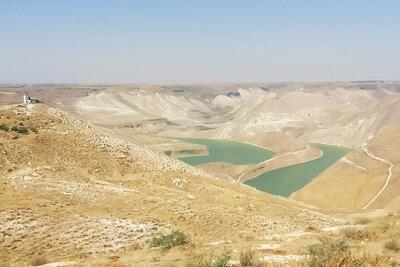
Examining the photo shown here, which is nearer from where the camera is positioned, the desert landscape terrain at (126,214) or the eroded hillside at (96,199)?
the desert landscape terrain at (126,214)

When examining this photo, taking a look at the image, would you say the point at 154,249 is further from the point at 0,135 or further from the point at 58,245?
the point at 0,135

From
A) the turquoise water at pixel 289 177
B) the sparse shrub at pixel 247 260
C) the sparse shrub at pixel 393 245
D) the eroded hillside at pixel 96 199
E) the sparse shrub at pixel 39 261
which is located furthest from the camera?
the turquoise water at pixel 289 177

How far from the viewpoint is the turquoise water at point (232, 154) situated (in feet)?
427

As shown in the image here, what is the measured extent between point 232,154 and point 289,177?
46898 mm

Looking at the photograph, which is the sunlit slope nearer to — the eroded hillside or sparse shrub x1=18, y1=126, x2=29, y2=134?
the eroded hillside

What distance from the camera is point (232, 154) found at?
145250 mm

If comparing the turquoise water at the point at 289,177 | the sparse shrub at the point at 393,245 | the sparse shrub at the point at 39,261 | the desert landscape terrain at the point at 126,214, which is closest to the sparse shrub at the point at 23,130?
the desert landscape terrain at the point at 126,214

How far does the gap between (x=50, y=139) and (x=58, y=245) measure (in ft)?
47.8

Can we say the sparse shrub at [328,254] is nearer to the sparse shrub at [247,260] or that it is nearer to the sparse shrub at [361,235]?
the sparse shrub at [247,260]

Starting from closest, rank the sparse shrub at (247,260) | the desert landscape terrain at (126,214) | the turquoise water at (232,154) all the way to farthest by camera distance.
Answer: the sparse shrub at (247,260)
the desert landscape terrain at (126,214)
the turquoise water at (232,154)

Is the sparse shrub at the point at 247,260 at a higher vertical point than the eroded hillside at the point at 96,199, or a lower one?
higher

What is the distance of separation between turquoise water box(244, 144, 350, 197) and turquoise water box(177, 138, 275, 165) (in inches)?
562

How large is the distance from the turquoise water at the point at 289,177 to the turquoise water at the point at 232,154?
562 inches

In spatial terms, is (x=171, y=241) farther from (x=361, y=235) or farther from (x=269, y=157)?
(x=269, y=157)
